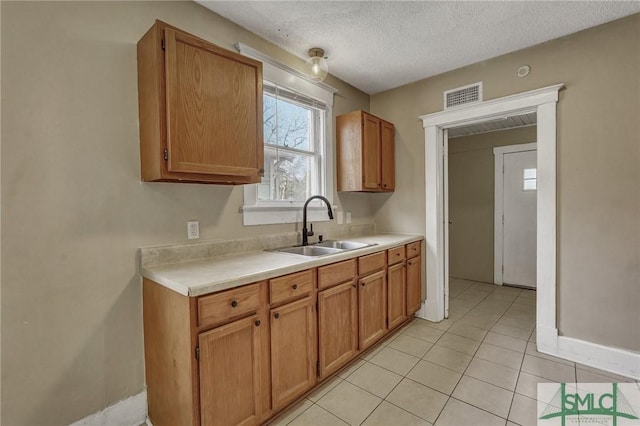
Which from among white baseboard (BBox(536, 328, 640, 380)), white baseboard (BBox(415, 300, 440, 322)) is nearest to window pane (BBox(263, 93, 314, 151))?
white baseboard (BBox(415, 300, 440, 322))

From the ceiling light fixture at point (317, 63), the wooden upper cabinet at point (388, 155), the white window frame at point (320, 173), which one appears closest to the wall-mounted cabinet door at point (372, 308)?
the white window frame at point (320, 173)

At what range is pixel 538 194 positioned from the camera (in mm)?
2471

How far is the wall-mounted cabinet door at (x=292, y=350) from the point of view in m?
1.63

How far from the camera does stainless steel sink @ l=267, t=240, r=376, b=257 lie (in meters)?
2.38

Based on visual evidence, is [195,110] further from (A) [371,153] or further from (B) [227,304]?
(A) [371,153]

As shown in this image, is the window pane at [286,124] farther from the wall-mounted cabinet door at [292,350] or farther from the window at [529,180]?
the window at [529,180]

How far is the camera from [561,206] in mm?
2373

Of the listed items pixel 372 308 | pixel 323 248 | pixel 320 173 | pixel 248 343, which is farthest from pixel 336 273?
pixel 320 173

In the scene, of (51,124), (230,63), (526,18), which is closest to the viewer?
(51,124)

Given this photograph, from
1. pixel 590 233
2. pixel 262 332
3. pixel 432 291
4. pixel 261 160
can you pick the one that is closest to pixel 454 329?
pixel 432 291

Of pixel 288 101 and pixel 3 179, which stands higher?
pixel 288 101

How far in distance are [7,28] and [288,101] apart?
5.59ft

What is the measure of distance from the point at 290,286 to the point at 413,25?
205 cm

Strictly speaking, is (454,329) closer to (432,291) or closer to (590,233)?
(432,291)
